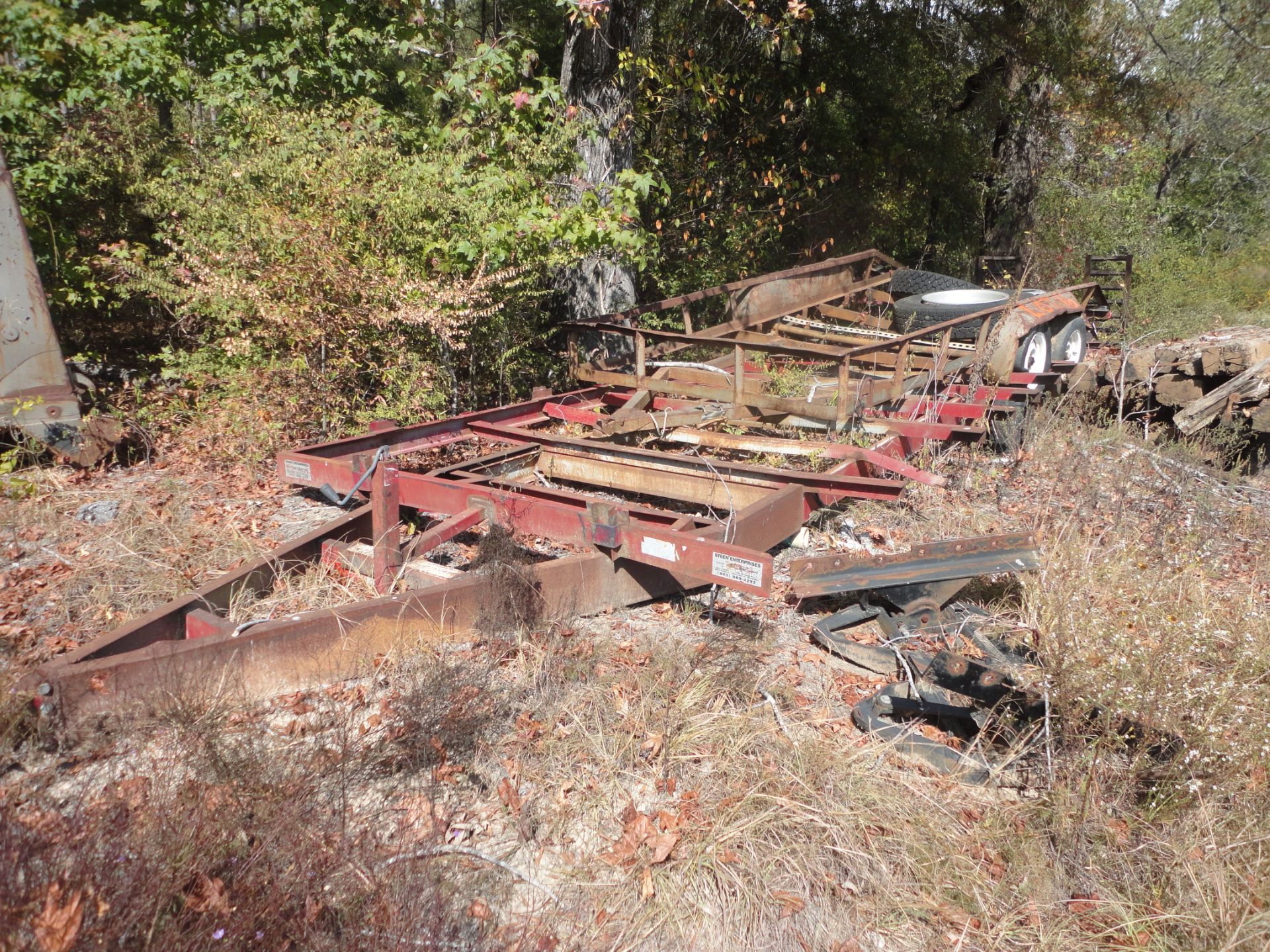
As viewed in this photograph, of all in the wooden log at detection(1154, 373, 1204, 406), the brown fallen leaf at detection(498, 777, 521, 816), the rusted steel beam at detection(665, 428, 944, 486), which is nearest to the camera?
the brown fallen leaf at detection(498, 777, 521, 816)

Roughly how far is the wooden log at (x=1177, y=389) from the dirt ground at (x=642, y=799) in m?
4.38

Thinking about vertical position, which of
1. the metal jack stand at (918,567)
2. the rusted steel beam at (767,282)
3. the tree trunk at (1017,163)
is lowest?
the metal jack stand at (918,567)

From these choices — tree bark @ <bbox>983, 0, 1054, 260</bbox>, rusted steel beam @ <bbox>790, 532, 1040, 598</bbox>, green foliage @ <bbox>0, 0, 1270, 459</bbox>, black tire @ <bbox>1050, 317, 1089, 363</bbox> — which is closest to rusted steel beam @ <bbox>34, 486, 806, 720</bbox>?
rusted steel beam @ <bbox>790, 532, 1040, 598</bbox>

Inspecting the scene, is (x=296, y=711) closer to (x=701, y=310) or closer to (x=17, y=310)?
(x=17, y=310)

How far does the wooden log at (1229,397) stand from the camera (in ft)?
23.6

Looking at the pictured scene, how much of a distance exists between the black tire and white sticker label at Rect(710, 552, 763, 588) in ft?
23.0

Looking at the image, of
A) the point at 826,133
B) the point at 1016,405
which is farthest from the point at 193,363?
the point at 826,133

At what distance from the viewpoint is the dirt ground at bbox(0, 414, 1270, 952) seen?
2.35 m

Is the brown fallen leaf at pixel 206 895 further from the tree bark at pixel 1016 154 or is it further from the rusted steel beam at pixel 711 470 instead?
the tree bark at pixel 1016 154

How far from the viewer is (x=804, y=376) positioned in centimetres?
Answer: 793

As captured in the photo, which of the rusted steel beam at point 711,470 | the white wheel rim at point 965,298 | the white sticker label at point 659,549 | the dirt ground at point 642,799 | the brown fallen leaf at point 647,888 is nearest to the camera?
the dirt ground at point 642,799

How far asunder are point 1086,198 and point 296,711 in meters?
19.1

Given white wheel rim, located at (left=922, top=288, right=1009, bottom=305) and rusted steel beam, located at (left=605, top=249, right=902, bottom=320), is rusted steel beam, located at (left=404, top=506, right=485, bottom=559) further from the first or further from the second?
white wheel rim, located at (left=922, top=288, right=1009, bottom=305)

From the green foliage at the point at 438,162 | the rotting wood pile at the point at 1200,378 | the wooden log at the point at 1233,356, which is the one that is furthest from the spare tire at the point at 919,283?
the wooden log at the point at 1233,356
